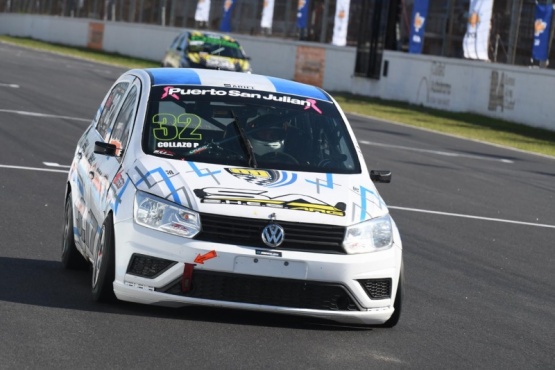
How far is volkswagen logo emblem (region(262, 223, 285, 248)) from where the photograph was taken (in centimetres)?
741

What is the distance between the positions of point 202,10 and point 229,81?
51431mm

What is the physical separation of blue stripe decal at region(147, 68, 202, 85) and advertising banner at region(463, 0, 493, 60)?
2951 cm

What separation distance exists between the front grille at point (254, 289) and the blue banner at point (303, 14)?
1740 inches

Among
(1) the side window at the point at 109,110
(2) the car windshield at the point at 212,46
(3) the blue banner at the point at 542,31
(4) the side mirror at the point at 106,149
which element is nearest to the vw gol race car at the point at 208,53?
(2) the car windshield at the point at 212,46

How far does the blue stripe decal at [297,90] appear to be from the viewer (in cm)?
909

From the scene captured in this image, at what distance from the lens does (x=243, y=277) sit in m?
7.40

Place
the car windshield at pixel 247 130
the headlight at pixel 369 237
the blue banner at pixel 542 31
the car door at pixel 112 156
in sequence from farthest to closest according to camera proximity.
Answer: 1. the blue banner at pixel 542 31
2. the car windshield at pixel 247 130
3. the car door at pixel 112 156
4. the headlight at pixel 369 237

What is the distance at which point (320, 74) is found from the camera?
157 feet

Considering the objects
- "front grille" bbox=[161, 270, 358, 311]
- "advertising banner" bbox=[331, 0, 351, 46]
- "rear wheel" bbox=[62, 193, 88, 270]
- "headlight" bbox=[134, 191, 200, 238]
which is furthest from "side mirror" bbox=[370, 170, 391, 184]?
"advertising banner" bbox=[331, 0, 351, 46]

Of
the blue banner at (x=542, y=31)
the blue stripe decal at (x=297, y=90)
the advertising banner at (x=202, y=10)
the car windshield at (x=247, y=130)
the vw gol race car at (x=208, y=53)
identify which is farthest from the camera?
the advertising banner at (x=202, y=10)

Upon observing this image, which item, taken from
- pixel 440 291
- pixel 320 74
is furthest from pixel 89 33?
pixel 440 291

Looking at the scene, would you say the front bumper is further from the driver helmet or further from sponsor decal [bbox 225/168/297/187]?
the driver helmet

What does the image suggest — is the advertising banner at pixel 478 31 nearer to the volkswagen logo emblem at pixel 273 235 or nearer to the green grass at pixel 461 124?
the green grass at pixel 461 124

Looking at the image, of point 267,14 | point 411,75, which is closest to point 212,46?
point 411,75
